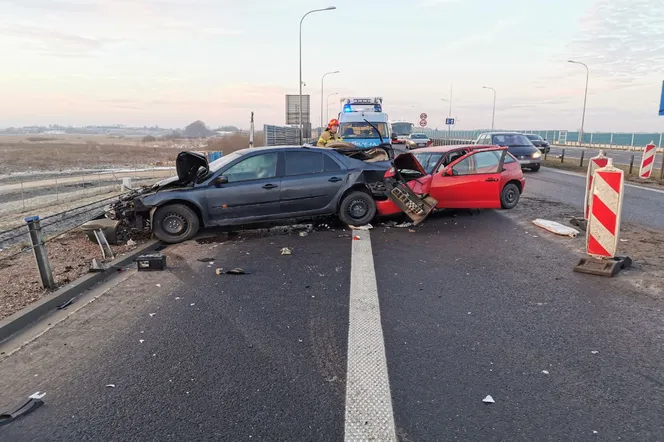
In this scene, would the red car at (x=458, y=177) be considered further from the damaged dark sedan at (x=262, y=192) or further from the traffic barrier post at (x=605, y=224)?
the traffic barrier post at (x=605, y=224)

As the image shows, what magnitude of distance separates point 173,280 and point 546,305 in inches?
181

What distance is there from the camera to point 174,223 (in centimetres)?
820

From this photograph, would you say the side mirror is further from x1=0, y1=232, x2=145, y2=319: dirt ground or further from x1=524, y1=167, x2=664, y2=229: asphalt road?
x1=524, y1=167, x2=664, y2=229: asphalt road

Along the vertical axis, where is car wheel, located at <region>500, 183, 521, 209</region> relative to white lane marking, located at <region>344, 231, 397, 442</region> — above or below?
above

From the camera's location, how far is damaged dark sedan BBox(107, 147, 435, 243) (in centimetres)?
817

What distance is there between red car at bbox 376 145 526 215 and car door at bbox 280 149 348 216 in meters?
1.10

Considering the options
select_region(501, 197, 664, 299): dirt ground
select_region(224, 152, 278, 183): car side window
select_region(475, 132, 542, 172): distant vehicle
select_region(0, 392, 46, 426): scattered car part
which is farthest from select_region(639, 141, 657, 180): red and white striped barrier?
select_region(0, 392, 46, 426): scattered car part

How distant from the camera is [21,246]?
8.48 meters

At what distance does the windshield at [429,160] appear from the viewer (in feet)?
33.6

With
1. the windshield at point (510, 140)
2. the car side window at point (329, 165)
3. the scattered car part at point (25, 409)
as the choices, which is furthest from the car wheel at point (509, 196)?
the windshield at point (510, 140)

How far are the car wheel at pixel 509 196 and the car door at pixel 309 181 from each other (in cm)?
418

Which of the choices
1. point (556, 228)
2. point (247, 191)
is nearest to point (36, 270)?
point (247, 191)

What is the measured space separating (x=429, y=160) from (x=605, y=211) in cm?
470

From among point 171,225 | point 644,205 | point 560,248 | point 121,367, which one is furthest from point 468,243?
point 644,205
